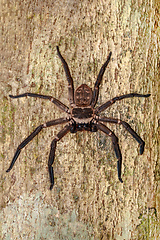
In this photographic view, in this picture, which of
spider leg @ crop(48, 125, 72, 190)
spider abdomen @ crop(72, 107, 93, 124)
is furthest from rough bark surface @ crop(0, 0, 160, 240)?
spider abdomen @ crop(72, 107, 93, 124)

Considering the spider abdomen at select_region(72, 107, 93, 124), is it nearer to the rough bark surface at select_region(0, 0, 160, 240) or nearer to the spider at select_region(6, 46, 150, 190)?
the spider at select_region(6, 46, 150, 190)

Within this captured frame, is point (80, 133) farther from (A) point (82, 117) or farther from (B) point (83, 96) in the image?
(B) point (83, 96)

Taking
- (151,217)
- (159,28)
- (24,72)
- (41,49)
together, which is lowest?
(151,217)

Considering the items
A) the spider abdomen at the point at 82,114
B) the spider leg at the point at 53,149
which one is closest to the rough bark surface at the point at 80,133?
the spider leg at the point at 53,149

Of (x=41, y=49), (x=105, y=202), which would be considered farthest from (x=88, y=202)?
(x=41, y=49)

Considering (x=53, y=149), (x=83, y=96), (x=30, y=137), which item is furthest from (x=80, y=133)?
(x=30, y=137)

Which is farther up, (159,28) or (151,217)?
(159,28)

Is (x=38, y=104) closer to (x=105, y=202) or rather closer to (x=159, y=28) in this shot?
(x=105, y=202)

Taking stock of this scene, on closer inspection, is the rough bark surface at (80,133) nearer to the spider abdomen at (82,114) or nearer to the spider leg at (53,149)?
the spider leg at (53,149)

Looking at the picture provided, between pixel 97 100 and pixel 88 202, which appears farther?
pixel 97 100
